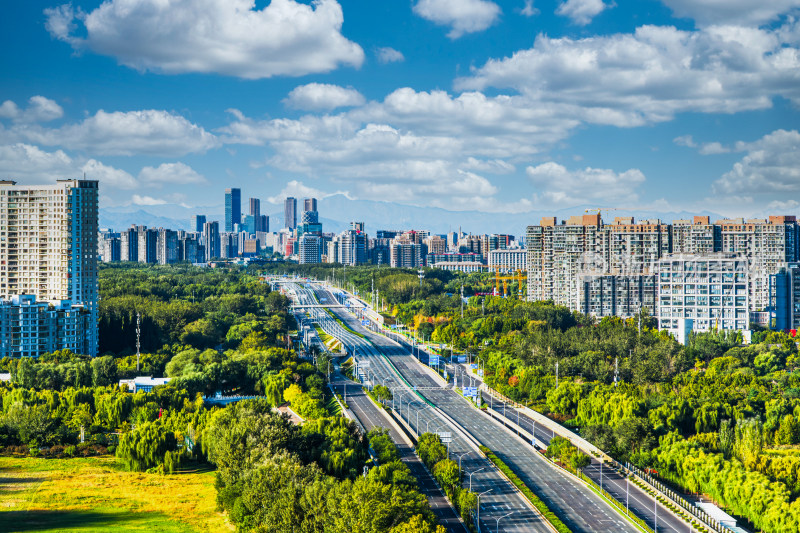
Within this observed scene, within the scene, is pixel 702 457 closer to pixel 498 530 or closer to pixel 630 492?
pixel 630 492

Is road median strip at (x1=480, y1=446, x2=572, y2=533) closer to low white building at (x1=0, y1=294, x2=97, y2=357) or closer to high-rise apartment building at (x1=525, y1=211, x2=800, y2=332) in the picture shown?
low white building at (x1=0, y1=294, x2=97, y2=357)

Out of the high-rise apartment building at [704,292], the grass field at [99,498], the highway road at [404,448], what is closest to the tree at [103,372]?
the grass field at [99,498]

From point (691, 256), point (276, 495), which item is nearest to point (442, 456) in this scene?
point (276, 495)

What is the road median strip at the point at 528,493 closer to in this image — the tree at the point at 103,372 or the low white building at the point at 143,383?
the low white building at the point at 143,383

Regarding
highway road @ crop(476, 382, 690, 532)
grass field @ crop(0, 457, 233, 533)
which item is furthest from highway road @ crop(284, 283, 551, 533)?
grass field @ crop(0, 457, 233, 533)

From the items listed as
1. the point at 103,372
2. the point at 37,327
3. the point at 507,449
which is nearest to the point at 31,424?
the point at 103,372

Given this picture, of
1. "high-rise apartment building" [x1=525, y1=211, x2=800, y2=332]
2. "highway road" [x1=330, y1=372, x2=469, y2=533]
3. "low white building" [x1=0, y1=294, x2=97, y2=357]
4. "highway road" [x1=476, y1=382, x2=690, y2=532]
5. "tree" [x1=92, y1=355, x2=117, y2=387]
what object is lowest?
"highway road" [x1=476, y1=382, x2=690, y2=532]

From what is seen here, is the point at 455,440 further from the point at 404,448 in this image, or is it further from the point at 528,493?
the point at 528,493
